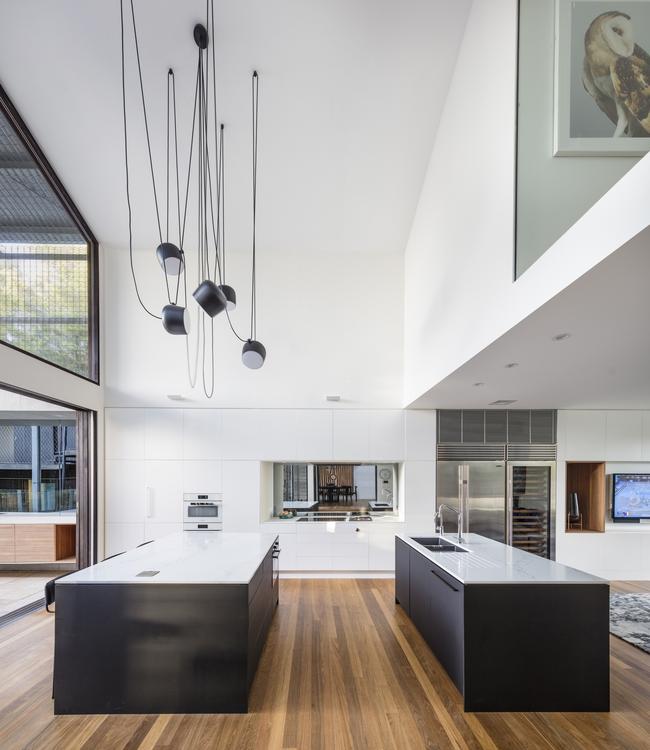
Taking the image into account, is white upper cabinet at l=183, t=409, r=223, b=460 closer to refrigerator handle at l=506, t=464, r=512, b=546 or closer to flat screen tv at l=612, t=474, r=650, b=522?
refrigerator handle at l=506, t=464, r=512, b=546

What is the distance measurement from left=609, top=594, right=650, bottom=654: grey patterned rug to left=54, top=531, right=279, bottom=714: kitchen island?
10.8 ft

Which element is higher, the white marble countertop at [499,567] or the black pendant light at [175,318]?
the black pendant light at [175,318]

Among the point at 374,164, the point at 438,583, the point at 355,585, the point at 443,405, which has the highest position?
the point at 374,164

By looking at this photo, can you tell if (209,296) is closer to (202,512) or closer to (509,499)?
(202,512)

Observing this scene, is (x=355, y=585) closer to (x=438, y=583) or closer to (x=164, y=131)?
(x=438, y=583)

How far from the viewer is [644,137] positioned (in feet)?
7.64

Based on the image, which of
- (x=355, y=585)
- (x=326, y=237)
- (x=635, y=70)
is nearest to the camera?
(x=635, y=70)

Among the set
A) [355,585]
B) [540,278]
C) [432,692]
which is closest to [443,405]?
[355,585]

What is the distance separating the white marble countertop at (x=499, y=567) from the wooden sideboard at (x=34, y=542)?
4.11m

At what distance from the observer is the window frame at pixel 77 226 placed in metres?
4.46

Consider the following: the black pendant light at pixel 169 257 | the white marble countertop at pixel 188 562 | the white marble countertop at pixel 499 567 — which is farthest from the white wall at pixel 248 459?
the black pendant light at pixel 169 257

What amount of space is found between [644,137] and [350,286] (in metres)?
4.21

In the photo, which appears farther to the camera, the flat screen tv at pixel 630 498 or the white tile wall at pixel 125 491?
the flat screen tv at pixel 630 498

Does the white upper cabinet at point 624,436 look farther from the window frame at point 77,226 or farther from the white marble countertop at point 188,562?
the window frame at point 77,226
